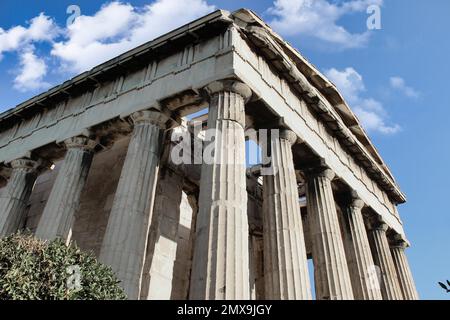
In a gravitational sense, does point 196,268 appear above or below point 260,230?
below

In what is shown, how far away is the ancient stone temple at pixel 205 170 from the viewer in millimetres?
12812

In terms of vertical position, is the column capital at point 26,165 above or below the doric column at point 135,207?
above

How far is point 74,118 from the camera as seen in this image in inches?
754

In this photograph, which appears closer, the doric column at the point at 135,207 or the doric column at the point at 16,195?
the doric column at the point at 135,207

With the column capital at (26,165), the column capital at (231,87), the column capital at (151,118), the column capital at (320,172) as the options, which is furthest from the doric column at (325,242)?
the column capital at (26,165)

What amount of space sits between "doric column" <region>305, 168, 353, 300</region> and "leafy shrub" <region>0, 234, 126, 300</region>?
967 centimetres

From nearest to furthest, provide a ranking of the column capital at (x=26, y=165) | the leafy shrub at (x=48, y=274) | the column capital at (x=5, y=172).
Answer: the leafy shrub at (x=48, y=274), the column capital at (x=26, y=165), the column capital at (x=5, y=172)

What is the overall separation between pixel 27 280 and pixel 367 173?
2124cm

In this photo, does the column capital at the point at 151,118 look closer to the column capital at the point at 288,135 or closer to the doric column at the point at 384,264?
the column capital at the point at 288,135

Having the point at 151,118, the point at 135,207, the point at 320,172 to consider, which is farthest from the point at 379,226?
the point at 135,207

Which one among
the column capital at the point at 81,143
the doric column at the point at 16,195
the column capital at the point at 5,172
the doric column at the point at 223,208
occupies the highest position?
the column capital at the point at 5,172

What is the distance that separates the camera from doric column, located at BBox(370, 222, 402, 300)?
2166 centimetres

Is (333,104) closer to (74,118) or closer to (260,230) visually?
(260,230)
